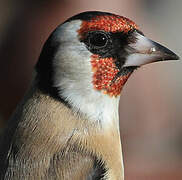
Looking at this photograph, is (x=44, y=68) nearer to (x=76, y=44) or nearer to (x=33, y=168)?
(x=76, y=44)

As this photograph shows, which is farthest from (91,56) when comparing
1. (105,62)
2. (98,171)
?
(98,171)

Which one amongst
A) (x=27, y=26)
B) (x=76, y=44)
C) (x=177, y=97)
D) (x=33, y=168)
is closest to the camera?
(x=33, y=168)

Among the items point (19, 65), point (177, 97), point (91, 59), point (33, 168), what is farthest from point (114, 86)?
point (177, 97)

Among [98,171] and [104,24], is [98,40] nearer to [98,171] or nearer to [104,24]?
[104,24]

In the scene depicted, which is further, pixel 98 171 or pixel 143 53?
pixel 143 53

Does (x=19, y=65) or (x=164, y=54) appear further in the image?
(x=19, y=65)

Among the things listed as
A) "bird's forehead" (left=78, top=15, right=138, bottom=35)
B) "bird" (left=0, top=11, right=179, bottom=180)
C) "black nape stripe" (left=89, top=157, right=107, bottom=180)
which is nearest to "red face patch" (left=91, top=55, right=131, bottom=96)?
"bird" (left=0, top=11, right=179, bottom=180)

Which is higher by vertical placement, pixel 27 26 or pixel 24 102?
pixel 27 26
